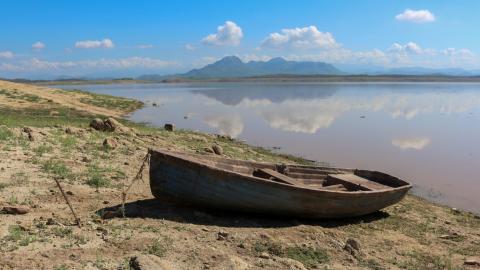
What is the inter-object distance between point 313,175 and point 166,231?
533 centimetres

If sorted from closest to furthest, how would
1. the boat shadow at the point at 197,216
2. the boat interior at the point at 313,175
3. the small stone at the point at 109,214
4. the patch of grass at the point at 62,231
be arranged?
the patch of grass at the point at 62,231 < the small stone at the point at 109,214 < the boat shadow at the point at 197,216 < the boat interior at the point at 313,175

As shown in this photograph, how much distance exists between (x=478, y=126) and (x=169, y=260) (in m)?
31.4

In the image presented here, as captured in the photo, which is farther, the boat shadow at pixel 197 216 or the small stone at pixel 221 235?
the boat shadow at pixel 197 216

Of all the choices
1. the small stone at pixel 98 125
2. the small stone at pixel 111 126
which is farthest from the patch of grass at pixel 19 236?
the small stone at pixel 98 125

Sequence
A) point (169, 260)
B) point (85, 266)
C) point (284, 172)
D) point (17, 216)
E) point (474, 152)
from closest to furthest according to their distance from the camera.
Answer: point (85, 266)
point (169, 260)
point (17, 216)
point (284, 172)
point (474, 152)

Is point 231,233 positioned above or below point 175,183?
below

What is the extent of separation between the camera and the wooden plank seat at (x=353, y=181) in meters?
11.9

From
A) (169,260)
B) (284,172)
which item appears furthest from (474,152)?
(169,260)

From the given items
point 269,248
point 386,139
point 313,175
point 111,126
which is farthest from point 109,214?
point 386,139

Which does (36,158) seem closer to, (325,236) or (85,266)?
(85,266)

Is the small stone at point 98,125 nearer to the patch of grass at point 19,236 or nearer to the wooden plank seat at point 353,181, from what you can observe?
the wooden plank seat at point 353,181

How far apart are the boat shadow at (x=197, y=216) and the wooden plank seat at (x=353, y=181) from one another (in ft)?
5.32

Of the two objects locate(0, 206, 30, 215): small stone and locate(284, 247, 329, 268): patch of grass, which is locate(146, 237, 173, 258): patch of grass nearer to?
locate(284, 247, 329, 268): patch of grass

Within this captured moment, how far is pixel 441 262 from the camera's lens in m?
8.90
